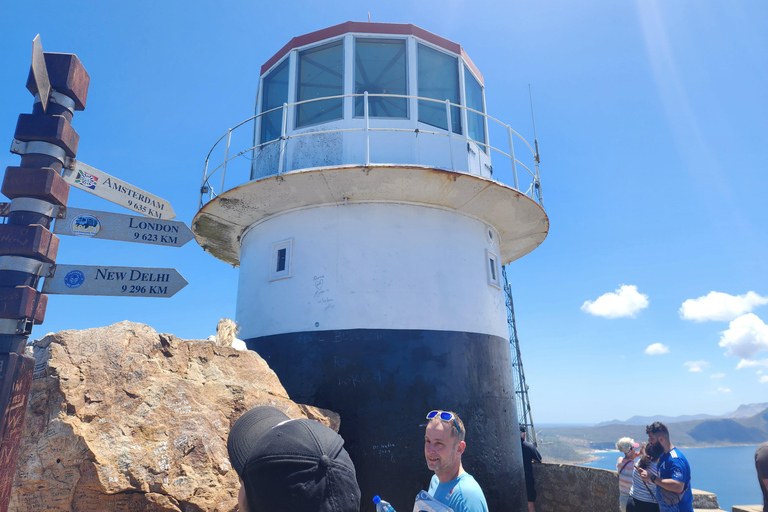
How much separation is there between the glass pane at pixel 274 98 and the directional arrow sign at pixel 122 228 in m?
5.09

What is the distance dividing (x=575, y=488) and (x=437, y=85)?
A: 8.21 meters

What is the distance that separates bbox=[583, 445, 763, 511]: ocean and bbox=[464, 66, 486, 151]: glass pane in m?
55.8

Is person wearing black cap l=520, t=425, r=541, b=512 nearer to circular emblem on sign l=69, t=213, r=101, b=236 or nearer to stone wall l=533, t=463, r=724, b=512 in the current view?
stone wall l=533, t=463, r=724, b=512

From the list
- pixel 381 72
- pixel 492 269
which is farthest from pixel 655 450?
pixel 381 72

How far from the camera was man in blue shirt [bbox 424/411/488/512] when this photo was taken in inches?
109

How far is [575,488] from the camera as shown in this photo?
8547 mm

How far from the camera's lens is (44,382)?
3924 millimetres

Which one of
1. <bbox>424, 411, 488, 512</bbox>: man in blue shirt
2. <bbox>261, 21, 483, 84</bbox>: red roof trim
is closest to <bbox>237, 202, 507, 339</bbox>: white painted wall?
<bbox>261, 21, 483, 84</bbox>: red roof trim

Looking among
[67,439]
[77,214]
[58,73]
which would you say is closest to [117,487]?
[67,439]

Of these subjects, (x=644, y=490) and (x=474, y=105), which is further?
(x=474, y=105)

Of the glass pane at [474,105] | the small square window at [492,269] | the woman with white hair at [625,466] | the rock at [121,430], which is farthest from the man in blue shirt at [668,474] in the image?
the glass pane at [474,105]

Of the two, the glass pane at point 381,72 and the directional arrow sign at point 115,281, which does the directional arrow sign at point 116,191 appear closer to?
the directional arrow sign at point 115,281

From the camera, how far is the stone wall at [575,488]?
308 inches

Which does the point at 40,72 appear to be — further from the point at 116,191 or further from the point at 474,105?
the point at 474,105
